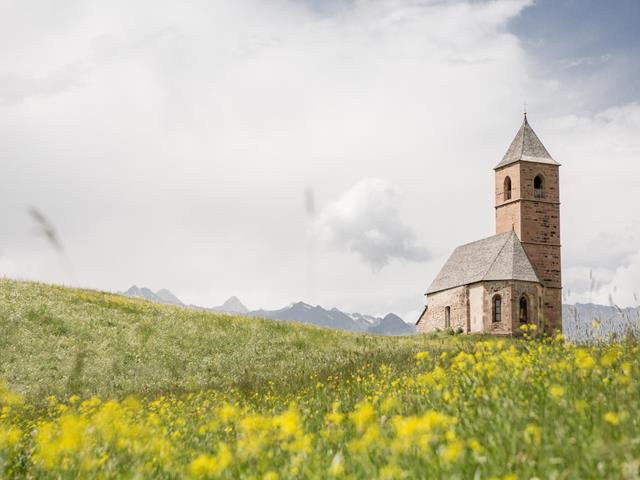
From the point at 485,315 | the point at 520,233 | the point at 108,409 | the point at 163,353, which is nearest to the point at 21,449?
the point at 108,409

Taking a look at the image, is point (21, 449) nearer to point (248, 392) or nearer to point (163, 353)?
point (248, 392)

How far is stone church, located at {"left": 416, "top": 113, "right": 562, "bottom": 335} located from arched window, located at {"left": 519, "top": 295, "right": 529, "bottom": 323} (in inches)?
3.4

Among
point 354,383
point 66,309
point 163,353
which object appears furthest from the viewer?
point 66,309

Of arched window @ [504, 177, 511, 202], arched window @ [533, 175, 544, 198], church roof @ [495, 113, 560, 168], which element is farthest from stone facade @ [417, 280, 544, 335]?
church roof @ [495, 113, 560, 168]

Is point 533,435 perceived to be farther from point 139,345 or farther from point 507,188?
point 507,188

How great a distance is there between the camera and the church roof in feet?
218

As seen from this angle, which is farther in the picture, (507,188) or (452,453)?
(507,188)

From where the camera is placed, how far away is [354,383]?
1332cm

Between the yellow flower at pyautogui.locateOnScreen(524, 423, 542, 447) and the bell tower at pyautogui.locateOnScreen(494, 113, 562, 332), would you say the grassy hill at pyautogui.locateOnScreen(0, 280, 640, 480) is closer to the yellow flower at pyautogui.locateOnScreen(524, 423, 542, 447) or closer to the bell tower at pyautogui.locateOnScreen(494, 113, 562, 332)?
the yellow flower at pyautogui.locateOnScreen(524, 423, 542, 447)

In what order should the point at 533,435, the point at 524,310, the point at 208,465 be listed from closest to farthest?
1. the point at 208,465
2. the point at 533,435
3. the point at 524,310

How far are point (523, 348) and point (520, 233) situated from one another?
55.3 m

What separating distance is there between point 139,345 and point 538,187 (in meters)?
47.3

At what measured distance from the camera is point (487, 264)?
6131 centimetres

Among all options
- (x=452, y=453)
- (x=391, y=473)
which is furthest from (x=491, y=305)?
(x=391, y=473)
